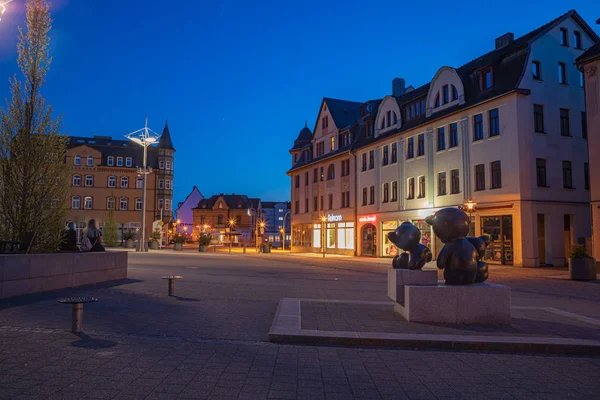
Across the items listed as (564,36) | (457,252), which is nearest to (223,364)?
Answer: (457,252)

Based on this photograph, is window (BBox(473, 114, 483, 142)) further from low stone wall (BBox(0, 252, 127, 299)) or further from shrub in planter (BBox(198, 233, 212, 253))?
shrub in planter (BBox(198, 233, 212, 253))

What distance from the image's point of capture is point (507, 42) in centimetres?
3222

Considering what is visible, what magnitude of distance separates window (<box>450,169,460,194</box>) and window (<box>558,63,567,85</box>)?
8.06m

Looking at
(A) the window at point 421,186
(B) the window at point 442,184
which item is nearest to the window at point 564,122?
(B) the window at point 442,184

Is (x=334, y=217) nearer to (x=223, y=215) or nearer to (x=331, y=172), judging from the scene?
(x=331, y=172)

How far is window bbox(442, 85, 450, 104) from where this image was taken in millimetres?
31172

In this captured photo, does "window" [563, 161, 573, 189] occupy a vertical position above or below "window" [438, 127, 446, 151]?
below

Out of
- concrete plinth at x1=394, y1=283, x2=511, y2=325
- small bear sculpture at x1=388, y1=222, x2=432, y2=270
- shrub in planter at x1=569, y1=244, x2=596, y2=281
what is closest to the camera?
concrete plinth at x1=394, y1=283, x2=511, y2=325

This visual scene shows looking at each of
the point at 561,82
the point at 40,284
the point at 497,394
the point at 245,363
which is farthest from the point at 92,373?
the point at 561,82

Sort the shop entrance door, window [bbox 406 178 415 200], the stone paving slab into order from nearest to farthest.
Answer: the stone paving slab < window [bbox 406 178 415 200] < the shop entrance door

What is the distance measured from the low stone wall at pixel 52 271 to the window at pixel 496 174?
70.6 ft

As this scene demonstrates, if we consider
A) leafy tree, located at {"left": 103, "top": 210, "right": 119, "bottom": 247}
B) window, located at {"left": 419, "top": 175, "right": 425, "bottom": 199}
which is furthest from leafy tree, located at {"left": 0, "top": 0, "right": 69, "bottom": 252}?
leafy tree, located at {"left": 103, "top": 210, "right": 119, "bottom": 247}

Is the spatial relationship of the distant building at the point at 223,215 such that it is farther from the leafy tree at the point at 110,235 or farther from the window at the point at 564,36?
the window at the point at 564,36

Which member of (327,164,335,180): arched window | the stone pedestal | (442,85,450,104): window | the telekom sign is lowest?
the stone pedestal
